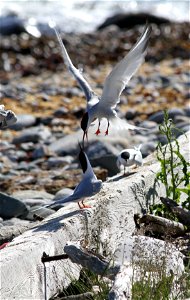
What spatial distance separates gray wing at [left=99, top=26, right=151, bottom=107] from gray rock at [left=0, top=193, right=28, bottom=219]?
106cm

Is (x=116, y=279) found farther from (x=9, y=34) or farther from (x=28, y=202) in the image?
(x=9, y=34)

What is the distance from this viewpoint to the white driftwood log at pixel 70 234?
4.14 m

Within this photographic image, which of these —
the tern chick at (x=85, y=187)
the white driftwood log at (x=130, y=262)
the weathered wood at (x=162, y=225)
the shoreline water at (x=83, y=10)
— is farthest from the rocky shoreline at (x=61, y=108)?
the shoreline water at (x=83, y=10)

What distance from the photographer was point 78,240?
A: 4.66 metres

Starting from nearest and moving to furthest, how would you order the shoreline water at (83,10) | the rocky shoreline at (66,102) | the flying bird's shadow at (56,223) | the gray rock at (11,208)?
the flying bird's shadow at (56,223) < the gray rock at (11,208) < the rocky shoreline at (66,102) < the shoreline water at (83,10)

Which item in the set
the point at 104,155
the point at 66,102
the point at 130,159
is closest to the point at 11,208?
the point at 130,159

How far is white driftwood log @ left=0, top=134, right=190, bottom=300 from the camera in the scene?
4.14 meters

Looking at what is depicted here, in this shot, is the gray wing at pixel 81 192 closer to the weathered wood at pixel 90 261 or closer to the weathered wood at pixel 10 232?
the weathered wood at pixel 10 232

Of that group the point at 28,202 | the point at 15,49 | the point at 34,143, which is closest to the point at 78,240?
the point at 28,202

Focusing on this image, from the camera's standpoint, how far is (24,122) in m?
11.5

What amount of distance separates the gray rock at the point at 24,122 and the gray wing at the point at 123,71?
519 cm

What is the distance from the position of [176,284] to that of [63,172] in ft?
15.4

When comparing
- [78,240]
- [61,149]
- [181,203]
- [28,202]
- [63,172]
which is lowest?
[78,240]

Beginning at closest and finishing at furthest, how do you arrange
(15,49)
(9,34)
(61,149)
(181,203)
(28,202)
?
1. (181,203)
2. (28,202)
3. (61,149)
4. (15,49)
5. (9,34)
